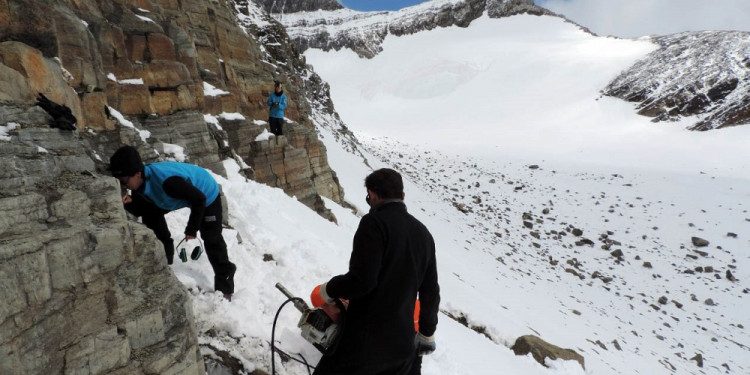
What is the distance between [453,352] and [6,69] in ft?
20.2

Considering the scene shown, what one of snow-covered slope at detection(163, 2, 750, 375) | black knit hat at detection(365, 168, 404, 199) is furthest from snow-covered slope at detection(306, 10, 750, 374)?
→ black knit hat at detection(365, 168, 404, 199)

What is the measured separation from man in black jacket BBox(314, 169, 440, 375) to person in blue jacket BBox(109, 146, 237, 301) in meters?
1.87

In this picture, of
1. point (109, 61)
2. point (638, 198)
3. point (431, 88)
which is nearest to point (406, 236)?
point (109, 61)

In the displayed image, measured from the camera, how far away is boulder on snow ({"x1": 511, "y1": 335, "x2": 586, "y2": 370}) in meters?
7.12

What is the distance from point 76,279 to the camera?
103 inches

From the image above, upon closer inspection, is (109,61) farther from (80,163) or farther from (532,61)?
(532,61)

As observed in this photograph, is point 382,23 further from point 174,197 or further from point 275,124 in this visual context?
point 174,197

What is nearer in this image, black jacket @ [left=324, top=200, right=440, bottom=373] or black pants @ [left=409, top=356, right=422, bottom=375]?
black jacket @ [left=324, top=200, right=440, bottom=373]

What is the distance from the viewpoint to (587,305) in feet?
43.6

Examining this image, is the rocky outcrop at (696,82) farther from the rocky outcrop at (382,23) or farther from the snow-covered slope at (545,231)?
the rocky outcrop at (382,23)

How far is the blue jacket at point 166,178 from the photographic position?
3797 mm

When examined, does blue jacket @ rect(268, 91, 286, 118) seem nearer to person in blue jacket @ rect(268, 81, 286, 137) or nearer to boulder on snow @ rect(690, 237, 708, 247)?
person in blue jacket @ rect(268, 81, 286, 137)

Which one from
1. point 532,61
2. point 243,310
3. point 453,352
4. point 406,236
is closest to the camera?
point 406,236

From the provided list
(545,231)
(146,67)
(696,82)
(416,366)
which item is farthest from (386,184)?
(696,82)
